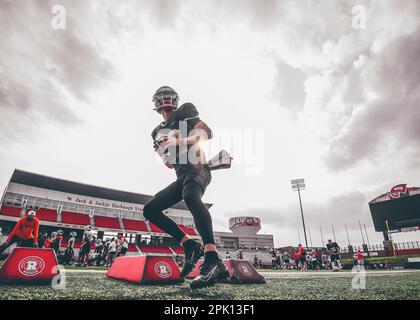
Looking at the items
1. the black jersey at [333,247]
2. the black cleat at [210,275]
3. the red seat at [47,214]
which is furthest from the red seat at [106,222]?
the black cleat at [210,275]

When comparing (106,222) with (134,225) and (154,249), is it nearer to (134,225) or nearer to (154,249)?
(134,225)

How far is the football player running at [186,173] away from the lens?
92.7 inches

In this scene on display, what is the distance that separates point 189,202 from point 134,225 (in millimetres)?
36747

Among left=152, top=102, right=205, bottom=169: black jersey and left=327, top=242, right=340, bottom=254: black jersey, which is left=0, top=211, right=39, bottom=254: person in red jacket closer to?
left=152, top=102, right=205, bottom=169: black jersey

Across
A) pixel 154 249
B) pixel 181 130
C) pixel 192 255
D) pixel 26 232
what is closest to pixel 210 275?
pixel 192 255

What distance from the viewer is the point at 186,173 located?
2551 millimetres

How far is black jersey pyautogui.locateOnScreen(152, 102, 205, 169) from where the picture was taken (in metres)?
2.59

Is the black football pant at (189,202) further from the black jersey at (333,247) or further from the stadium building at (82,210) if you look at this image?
the stadium building at (82,210)

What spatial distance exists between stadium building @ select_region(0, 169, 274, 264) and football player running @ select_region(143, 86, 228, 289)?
28.8 m

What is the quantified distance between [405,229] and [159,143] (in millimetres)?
42931

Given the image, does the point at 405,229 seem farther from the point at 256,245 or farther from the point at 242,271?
the point at 242,271

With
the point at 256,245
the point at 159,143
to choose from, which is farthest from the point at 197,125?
the point at 256,245

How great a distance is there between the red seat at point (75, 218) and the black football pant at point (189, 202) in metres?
33.2
